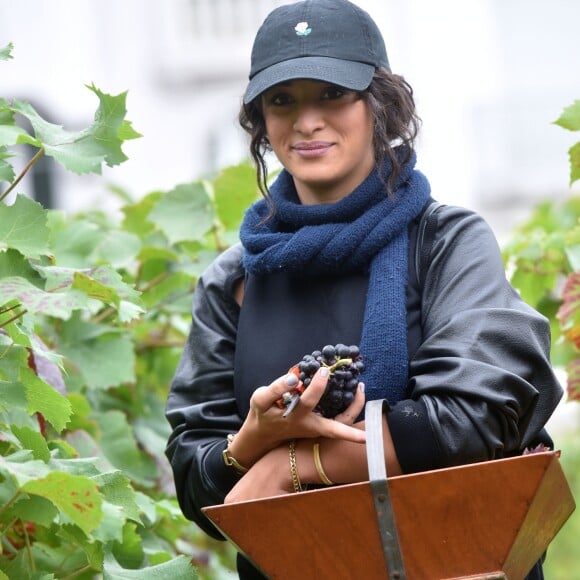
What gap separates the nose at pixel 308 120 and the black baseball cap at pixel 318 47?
7cm

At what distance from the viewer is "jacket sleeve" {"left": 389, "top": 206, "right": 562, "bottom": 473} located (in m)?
2.15

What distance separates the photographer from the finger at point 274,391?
6.87ft

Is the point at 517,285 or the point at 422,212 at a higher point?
the point at 422,212

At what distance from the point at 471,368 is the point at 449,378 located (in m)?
0.04

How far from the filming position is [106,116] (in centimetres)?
229

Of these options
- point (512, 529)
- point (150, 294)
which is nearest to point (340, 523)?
point (512, 529)

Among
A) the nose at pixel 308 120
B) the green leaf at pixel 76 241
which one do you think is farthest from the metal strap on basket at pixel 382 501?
the green leaf at pixel 76 241

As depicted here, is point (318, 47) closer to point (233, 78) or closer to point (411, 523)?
point (411, 523)

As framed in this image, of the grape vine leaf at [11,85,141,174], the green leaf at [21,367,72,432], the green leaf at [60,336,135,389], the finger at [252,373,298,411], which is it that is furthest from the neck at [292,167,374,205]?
the green leaf at [60,336,135,389]

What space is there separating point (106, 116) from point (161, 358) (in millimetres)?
1545

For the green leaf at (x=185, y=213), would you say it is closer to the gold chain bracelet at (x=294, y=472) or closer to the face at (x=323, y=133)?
the face at (x=323, y=133)

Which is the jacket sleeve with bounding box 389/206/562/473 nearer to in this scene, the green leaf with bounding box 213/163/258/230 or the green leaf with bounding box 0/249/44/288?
the green leaf with bounding box 0/249/44/288

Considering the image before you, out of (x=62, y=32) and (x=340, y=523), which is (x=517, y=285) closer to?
(x=340, y=523)

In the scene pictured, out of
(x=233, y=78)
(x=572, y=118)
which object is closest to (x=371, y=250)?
(x=572, y=118)
